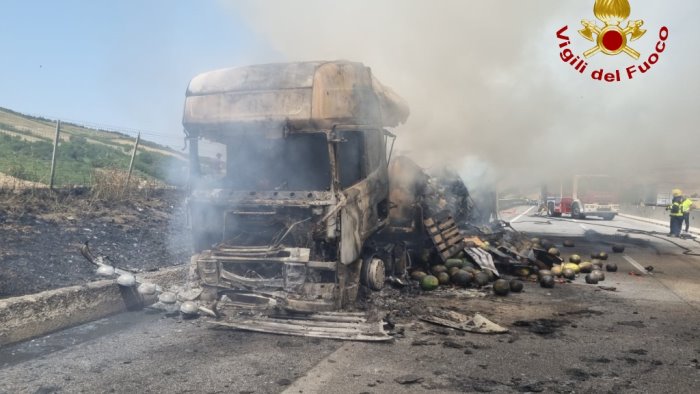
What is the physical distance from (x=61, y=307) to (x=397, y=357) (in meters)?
3.28

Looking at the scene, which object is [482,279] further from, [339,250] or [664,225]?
[664,225]

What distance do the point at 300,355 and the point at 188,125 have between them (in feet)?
10.7

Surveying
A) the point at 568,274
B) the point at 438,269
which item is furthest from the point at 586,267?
the point at 438,269

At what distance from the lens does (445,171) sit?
34.2 ft

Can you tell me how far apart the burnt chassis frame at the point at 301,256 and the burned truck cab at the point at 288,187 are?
0.01 meters

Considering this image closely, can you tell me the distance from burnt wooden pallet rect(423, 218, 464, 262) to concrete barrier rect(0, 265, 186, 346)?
4.04m

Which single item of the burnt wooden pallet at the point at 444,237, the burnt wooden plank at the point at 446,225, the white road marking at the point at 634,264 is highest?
the burnt wooden plank at the point at 446,225

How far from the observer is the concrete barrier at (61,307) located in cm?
443

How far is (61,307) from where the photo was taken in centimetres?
493

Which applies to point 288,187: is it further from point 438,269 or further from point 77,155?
point 77,155

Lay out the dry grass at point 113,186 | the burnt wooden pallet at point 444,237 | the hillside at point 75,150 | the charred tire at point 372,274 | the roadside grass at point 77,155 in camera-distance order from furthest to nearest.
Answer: the hillside at point 75,150
the roadside grass at point 77,155
the dry grass at point 113,186
the burnt wooden pallet at point 444,237
the charred tire at point 372,274

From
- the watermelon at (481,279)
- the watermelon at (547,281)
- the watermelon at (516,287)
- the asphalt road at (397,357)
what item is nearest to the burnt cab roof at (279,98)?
the asphalt road at (397,357)

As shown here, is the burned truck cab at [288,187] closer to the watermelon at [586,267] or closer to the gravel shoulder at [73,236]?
the gravel shoulder at [73,236]

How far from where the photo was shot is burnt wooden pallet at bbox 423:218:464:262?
789 cm
